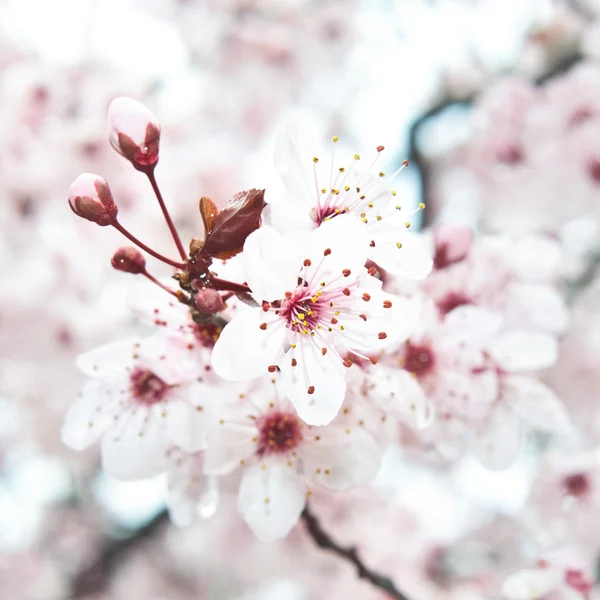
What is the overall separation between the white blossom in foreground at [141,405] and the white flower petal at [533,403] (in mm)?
769

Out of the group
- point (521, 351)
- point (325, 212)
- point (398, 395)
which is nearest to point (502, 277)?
point (521, 351)

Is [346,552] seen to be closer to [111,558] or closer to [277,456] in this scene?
[277,456]

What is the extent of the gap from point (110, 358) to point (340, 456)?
478 mm

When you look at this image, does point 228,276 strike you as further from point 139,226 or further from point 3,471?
point 3,471

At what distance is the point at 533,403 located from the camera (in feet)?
5.28

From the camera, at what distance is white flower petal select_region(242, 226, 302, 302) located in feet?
3.18

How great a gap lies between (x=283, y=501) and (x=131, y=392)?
14.7 inches

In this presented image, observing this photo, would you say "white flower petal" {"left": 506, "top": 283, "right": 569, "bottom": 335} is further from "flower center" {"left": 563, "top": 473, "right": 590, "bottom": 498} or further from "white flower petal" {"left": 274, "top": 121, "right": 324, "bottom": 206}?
"flower center" {"left": 563, "top": 473, "right": 590, "bottom": 498}

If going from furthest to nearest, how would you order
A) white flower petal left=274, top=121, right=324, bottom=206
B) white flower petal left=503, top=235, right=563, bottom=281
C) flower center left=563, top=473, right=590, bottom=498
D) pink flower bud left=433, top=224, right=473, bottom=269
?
flower center left=563, top=473, right=590, bottom=498 < white flower petal left=503, top=235, right=563, bottom=281 < pink flower bud left=433, top=224, right=473, bottom=269 < white flower petal left=274, top=121, right=324, bottom=206

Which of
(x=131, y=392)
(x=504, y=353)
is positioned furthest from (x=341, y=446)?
(x=504, y=353)

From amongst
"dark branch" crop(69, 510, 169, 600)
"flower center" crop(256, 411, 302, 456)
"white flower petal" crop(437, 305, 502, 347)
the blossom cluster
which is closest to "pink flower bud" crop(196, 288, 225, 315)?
the blossom cluster

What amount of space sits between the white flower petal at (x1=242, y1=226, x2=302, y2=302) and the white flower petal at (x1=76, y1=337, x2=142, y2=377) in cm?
38

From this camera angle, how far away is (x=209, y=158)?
3.97 metres

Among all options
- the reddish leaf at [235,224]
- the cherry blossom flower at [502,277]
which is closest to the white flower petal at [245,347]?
the reddish leaf at [235,224]
